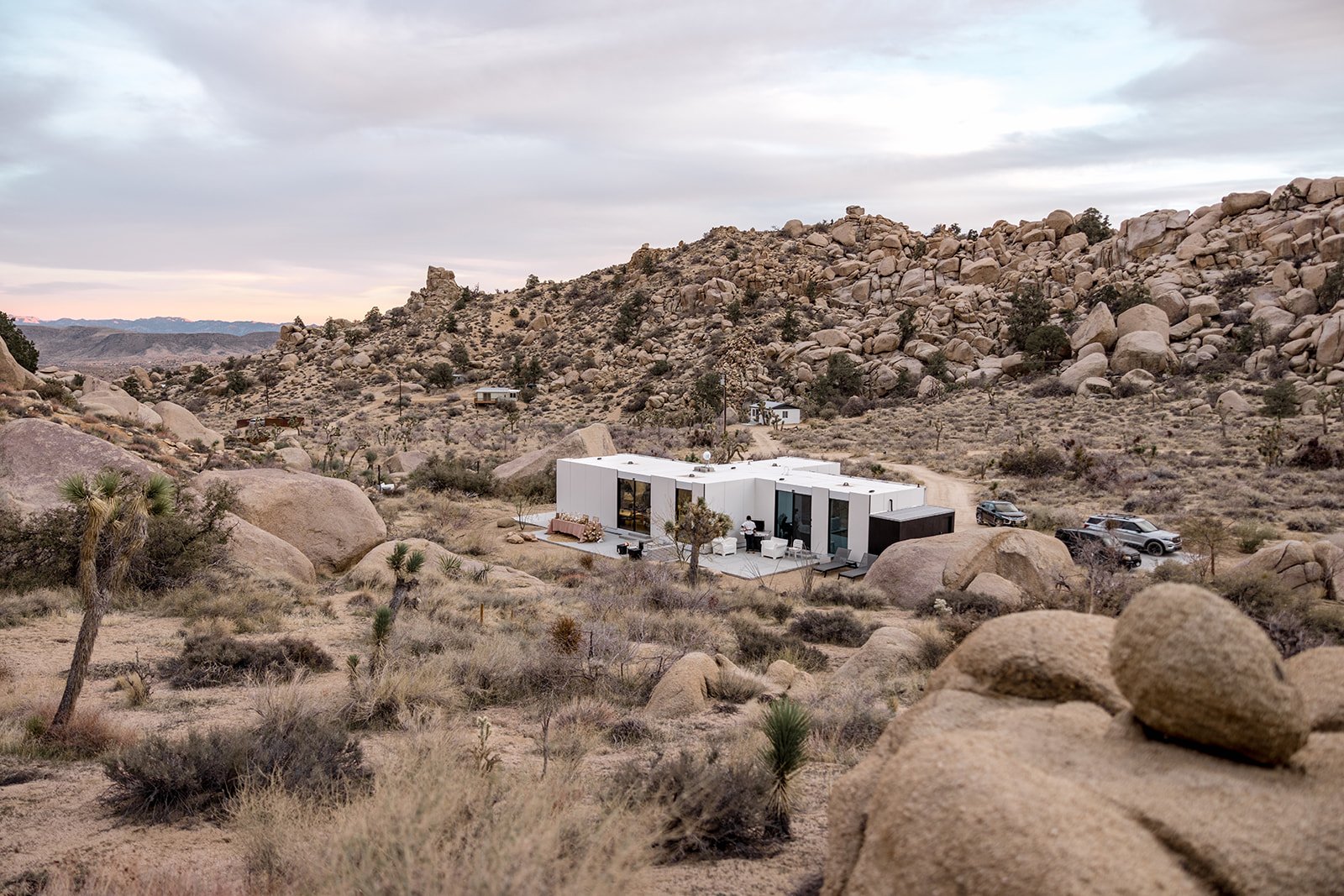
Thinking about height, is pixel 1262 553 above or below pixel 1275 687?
below

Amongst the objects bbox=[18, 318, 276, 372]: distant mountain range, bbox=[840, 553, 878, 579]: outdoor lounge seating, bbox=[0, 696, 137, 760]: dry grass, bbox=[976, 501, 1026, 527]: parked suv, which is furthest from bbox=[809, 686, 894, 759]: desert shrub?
bbox=[18, 318, 276, 372]: distant mountain range

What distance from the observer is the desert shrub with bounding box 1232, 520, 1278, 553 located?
23.1 m

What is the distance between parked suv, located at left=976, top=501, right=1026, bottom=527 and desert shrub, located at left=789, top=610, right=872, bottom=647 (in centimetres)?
1357

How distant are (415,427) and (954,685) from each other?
5338 centimetres

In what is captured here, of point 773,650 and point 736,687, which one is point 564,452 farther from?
point 736,687

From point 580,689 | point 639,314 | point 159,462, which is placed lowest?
point 580,689

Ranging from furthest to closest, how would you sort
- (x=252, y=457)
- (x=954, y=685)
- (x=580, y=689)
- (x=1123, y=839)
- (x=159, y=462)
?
(x=252, y=457), (x=159, y=462), (x=580, y=689), (x=954, y=685), (x=1123, y=839)

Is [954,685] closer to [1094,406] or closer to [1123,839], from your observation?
[1123,839]

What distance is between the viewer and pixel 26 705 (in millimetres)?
8984

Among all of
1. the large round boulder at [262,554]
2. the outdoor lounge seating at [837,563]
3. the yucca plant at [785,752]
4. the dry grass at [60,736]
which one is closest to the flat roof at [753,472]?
the outdoor lounge seating at [837,563]

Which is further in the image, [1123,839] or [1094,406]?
[1094,406]

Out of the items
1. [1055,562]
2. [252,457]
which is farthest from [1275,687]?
[252,457]

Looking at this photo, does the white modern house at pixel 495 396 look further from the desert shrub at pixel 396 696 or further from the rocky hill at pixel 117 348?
the rocky hill at pixel 117 348

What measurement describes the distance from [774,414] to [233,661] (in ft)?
158
